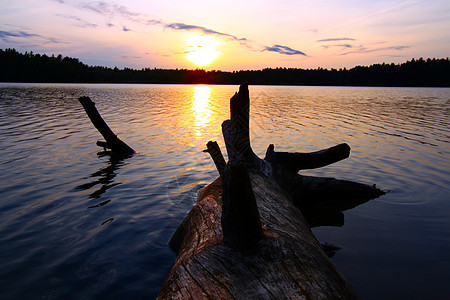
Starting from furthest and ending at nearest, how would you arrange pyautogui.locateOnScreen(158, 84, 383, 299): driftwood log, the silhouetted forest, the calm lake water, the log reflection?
the silhouetted forest
the log reflection
the calm lake water
pyautogui.locateOnScreen(158, 84, 383, 299): driftwood log

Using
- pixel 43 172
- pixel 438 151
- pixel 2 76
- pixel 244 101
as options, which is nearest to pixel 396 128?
pixel 438 151

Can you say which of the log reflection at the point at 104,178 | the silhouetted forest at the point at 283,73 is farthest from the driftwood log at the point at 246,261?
the silhouetted forest at the point at 283,73

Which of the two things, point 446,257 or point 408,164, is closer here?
point 446,257

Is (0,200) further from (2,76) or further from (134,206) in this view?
(2,76)

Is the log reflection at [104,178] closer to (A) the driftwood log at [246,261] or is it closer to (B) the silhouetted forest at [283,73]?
(A) the driftwood log at [246,261]

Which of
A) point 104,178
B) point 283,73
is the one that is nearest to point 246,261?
point 104,178

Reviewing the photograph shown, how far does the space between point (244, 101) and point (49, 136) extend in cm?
1168

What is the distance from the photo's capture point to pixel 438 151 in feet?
36.7

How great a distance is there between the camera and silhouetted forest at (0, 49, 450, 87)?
117125mm

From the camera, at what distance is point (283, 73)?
142 meters

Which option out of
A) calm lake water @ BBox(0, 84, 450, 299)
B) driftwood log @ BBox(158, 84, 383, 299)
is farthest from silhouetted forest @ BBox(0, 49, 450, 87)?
driftwood log @ BBox(158, 84, 383, 299)

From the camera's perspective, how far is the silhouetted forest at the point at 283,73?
384 ft

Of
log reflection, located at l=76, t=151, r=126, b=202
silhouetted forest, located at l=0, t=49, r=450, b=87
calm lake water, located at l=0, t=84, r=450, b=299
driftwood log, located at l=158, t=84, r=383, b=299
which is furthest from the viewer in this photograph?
silhouetted forest, located at l=0, t=49, r=450, b=87

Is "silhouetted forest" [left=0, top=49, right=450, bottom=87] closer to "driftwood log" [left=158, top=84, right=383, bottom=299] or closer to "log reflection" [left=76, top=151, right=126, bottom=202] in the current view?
"log reflection" [left=76, top=151, right=126, bottom=202]
